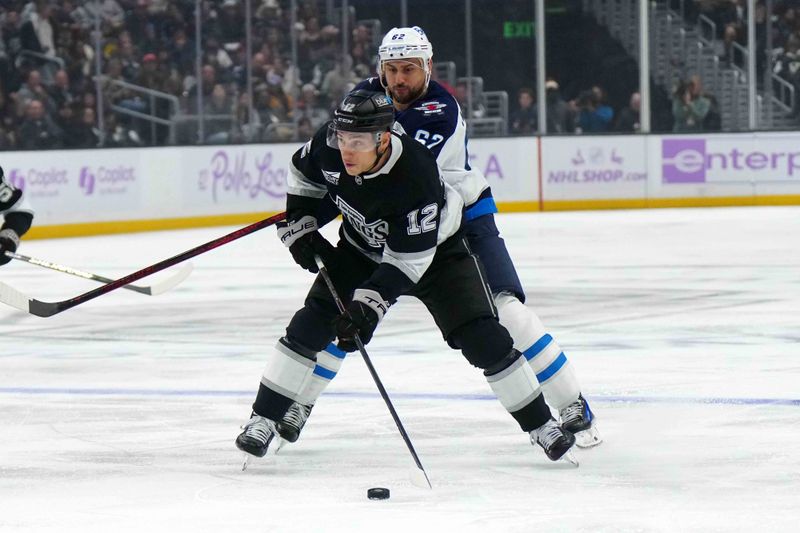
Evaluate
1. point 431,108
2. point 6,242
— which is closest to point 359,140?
point 431,108

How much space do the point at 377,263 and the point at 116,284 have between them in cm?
85

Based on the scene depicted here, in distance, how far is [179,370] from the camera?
596cm

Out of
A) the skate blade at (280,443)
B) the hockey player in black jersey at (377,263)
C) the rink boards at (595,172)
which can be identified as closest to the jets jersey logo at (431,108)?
the hockey player in black jersey at (377,263)

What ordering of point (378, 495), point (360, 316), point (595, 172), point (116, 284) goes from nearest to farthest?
1. point (378, 495)
2. point (360, 316)
3. point (116, 284)
4. point (595, 172)

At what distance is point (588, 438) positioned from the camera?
4285mm

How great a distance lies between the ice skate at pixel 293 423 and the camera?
166 inches

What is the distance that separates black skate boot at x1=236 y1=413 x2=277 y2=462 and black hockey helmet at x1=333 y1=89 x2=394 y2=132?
0.83m

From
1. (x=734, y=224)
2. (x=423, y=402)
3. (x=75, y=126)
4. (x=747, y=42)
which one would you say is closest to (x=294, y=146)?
(x=75, y=126)

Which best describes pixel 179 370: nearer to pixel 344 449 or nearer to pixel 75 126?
pixel 344 449

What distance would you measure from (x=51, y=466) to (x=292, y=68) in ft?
38.4

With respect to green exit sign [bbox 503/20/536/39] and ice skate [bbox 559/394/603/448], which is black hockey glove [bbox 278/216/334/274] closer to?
ice skate [bbox 559/394/603/448]

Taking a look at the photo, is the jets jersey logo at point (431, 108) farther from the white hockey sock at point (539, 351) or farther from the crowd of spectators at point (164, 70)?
the crowd of spectators at point (164, 70)

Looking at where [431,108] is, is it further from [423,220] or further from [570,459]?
[570,459]

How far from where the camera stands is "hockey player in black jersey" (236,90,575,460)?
3.83 m
